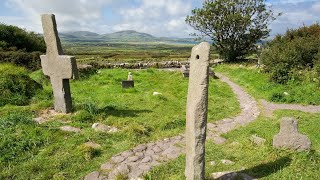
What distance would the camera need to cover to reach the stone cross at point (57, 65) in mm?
9547

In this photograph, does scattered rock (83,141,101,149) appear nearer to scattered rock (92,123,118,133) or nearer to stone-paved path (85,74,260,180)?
stone-paved path (85,74,260,180)

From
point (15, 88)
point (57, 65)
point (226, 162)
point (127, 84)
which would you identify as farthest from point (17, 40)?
point (226, 162)

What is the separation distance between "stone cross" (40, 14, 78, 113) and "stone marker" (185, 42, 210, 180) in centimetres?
569

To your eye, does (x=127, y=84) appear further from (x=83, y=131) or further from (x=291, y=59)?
(x=291, y=59)

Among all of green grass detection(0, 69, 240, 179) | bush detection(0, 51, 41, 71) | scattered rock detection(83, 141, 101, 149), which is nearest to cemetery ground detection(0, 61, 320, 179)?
green grass detection(0, 69, 240, 179)

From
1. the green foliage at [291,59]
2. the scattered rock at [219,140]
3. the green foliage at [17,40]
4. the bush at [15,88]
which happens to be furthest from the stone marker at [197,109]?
the green foliage at [17,40]

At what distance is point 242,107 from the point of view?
13273 mm

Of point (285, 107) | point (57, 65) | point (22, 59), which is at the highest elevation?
point (57, 65)

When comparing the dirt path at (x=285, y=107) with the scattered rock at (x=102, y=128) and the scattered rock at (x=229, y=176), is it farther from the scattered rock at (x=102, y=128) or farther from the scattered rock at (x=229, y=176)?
the scattered rock at (x=102, y=128)

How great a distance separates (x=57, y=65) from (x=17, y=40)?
859 inches

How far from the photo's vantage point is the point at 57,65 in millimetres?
9797

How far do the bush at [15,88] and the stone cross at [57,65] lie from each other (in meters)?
2.56

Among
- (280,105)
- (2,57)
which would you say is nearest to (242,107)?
(280,105)

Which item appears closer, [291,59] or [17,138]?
[17,138]
